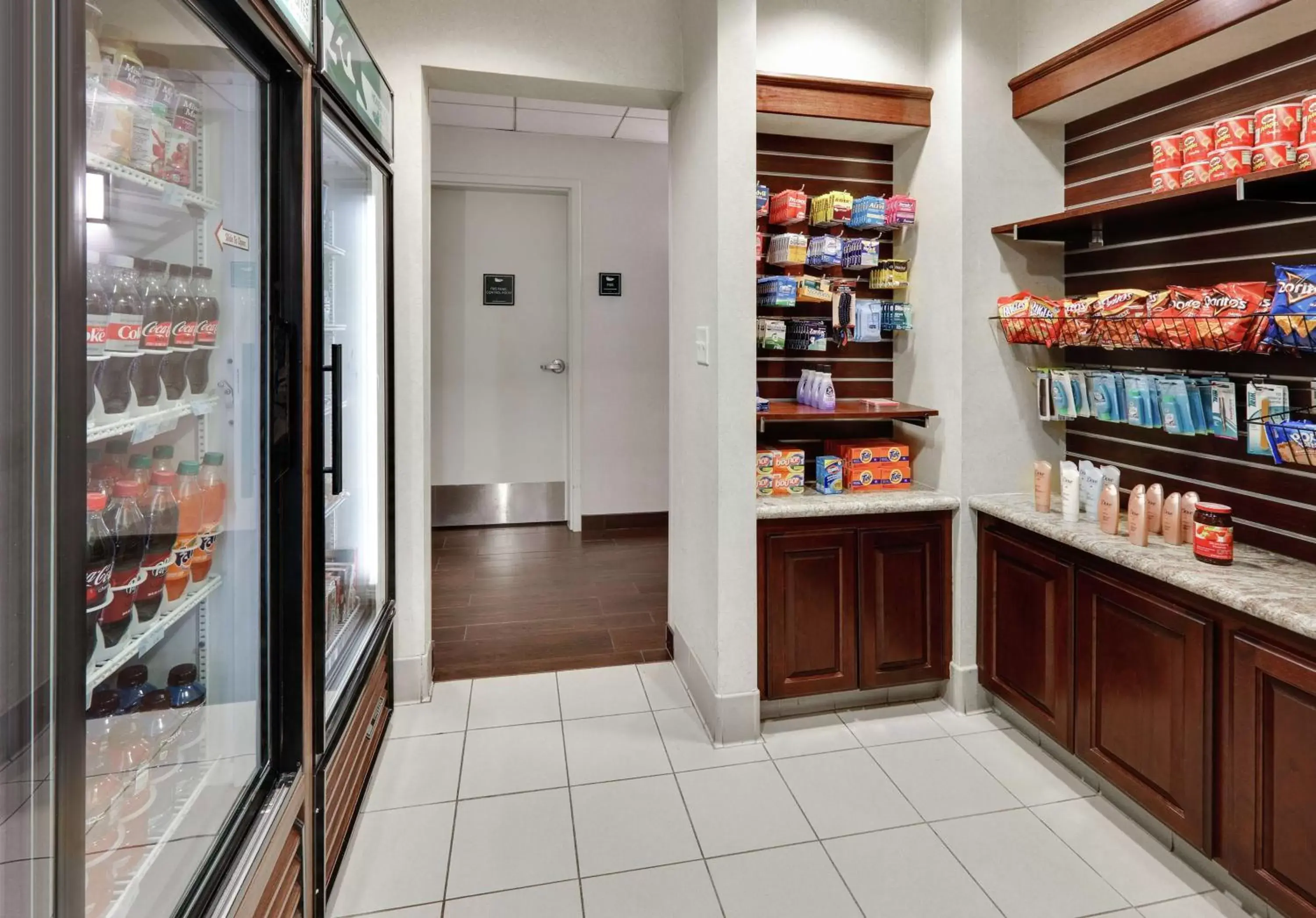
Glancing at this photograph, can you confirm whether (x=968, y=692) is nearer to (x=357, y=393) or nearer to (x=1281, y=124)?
(x=1281, y=124)

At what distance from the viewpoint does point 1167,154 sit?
7.25 ft

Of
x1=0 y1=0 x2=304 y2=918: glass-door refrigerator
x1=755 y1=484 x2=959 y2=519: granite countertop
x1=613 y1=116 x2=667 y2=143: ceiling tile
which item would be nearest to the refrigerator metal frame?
x1=0 y1=0 x2=304 y2=918: glass-door refrigerator

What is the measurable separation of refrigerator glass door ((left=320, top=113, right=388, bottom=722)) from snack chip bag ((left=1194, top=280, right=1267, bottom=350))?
2477 mm

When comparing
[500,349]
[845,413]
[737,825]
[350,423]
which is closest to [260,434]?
[350,423]

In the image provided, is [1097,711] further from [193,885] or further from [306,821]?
[193,885]

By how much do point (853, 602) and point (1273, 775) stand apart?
1275mm

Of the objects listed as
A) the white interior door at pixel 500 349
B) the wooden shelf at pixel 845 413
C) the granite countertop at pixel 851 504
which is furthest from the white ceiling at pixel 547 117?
the granite countertop at pixel 851 504

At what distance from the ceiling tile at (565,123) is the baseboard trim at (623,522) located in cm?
278

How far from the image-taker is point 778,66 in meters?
2.88

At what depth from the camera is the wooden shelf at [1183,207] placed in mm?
1815

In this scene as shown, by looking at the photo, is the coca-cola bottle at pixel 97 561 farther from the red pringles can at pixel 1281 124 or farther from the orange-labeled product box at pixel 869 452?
the red pringles can at pixel 1281 124

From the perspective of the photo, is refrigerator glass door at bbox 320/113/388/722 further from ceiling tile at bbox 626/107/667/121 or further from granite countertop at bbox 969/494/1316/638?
ceiling tile at bbox 626/107/667/121

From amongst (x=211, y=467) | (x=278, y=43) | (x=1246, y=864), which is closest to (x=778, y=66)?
(x=278, y=43)

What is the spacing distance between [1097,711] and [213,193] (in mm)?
2671
